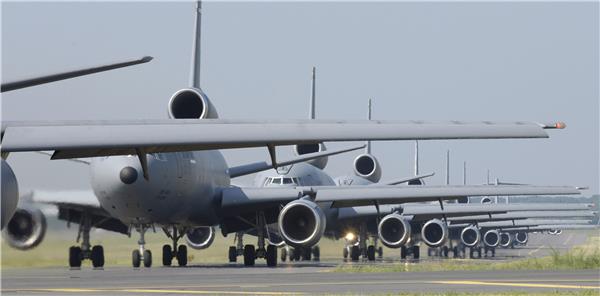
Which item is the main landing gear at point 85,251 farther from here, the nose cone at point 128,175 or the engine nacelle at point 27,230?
the engine nacelle at point 27,230

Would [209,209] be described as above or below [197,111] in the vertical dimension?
below

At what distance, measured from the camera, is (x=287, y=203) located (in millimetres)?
42156

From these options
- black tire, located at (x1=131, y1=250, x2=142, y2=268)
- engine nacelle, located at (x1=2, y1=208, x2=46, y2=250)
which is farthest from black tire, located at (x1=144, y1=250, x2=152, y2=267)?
engine nacelle, located at (x1=2, y1=208, x2=46, y2=250)

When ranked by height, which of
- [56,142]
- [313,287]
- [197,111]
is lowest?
[313,287]

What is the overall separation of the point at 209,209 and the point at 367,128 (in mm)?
28149

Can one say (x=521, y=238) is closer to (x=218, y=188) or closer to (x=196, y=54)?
(x=196, y=54)

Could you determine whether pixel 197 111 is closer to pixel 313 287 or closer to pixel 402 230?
pixel 313 287

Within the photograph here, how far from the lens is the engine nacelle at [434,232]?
68.8 m

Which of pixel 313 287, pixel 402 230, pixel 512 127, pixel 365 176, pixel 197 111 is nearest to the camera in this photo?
pixel 512 127

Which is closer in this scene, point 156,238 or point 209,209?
point 209,209

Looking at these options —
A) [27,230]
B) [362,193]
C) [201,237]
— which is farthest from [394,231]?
[27,230]

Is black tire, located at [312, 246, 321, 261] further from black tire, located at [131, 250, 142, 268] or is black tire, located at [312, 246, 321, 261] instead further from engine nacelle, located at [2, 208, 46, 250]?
engine nacelle, located at [2, 208, 46, 250]

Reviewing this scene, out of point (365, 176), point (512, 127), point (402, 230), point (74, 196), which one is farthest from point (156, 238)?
point (512, 127)

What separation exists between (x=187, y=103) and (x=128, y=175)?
323cm
